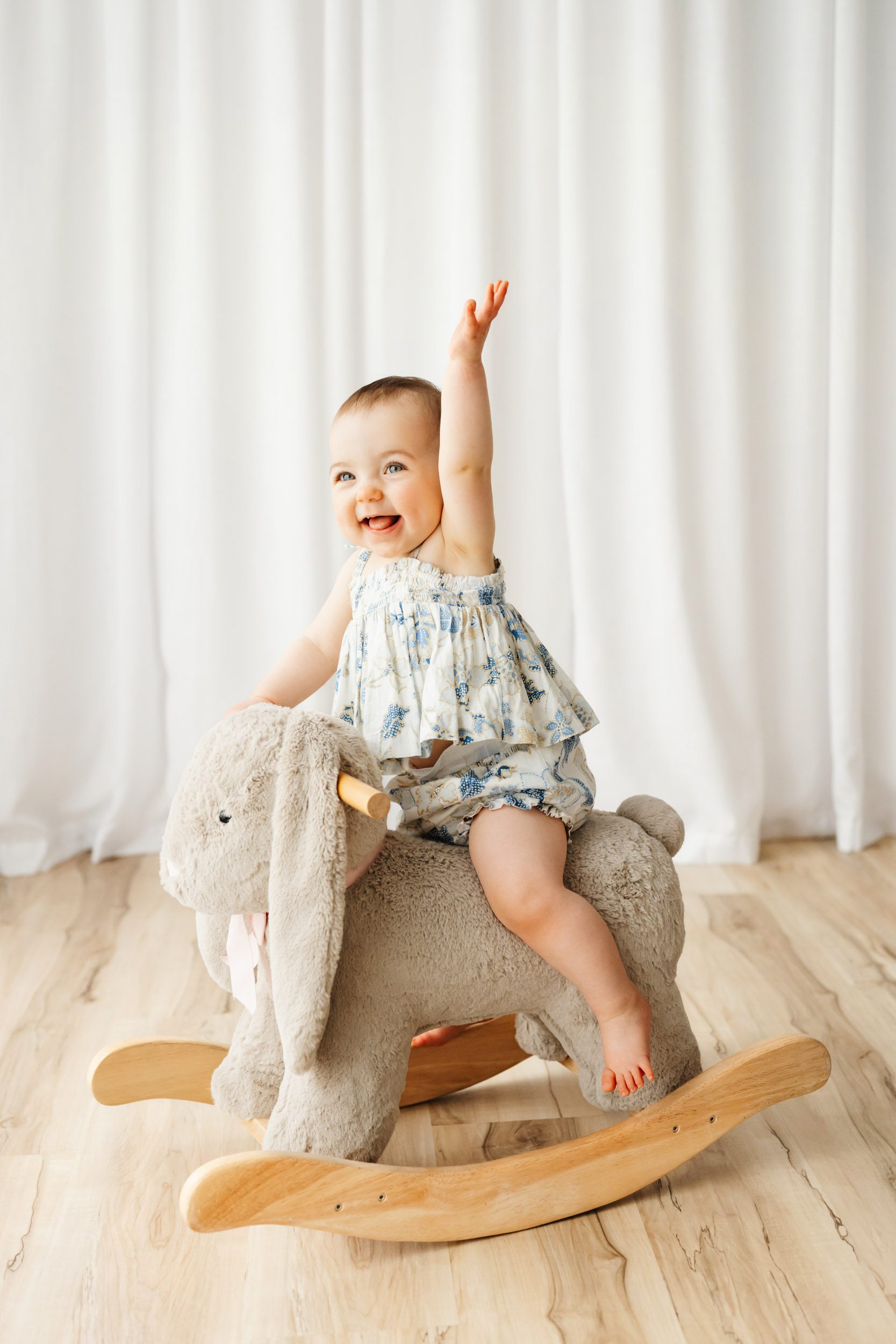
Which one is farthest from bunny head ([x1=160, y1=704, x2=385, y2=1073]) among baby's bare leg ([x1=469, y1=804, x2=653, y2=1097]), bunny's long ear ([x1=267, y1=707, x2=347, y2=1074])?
baby's bare leg ([x1=469, y1=804, x2=653, y2=1097])

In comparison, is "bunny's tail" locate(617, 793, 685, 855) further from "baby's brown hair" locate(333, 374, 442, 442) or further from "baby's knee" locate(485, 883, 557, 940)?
"baby's brown hair" locate(333, 374, 442, 442)

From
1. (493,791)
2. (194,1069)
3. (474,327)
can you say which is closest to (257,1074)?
(194,1069)

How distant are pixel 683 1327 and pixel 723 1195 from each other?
A: 180mm

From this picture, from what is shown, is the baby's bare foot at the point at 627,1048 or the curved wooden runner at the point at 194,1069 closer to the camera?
the baby's bare foot at the point at 627,1048

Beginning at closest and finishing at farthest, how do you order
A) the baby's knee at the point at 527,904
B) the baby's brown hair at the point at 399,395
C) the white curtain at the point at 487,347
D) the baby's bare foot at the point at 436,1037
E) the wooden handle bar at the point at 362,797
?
the wooden handle bar at the point at 362,797, the baby's knee at the point at 527,904, the baby's brown hair at the point at 399,395, the baby's bare foot at the point at 436,1037, the white curtain at the point at 487,347

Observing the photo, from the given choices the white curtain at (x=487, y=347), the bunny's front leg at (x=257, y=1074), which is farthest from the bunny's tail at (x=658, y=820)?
the white curtain at (x=487, y=347)

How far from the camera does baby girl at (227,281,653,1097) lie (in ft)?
3.33

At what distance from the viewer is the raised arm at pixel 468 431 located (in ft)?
3.39

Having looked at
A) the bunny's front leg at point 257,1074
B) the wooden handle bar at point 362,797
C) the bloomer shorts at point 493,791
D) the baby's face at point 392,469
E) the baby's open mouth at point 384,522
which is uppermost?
the baby's face at point 392,469

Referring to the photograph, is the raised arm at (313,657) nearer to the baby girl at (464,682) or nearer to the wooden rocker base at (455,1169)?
the baby girl at (464,682)

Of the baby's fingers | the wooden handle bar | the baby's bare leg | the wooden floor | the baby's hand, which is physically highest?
A: the baby's fingers

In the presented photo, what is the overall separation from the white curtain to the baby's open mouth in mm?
936

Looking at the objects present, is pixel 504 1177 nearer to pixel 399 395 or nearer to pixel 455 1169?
pixel 455 1169

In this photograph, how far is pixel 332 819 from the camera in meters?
0.91
